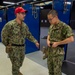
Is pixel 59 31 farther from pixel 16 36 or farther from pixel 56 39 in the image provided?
pixel 16 36

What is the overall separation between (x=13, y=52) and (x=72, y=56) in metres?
3.05

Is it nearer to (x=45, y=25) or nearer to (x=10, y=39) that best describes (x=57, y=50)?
(x=10, y=39)

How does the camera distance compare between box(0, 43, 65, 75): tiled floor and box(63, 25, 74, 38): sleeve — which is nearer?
box(63, 25, 74, 38): sleeve

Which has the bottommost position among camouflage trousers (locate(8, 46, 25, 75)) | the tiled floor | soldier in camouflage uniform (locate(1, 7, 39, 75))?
the tiled floor

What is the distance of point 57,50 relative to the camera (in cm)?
318

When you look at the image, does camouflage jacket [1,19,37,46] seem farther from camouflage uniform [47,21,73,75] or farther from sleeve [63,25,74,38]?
sleeve [63,25,74,38]

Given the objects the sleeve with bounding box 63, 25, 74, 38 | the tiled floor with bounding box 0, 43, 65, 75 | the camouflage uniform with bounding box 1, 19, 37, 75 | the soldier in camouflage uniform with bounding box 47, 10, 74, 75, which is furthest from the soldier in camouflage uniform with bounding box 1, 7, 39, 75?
the tiled floor with bounding box 0, 43, 65, 75

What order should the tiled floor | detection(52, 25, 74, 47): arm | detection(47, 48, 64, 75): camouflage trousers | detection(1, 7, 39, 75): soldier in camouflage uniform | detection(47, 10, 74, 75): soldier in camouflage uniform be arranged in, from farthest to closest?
the tiled floor, detection(1, 7, 39, 75): soldier in camouflage uniform, detection(47, 48, 64, 75): camouflage trousers, detection(47, 10, 74, 75): soldier in camouflage uniform, detection(52, 25, 74, 47): arm

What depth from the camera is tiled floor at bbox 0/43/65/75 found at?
4.63 m

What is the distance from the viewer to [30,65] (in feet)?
16.9

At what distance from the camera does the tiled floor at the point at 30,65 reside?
4629 mm

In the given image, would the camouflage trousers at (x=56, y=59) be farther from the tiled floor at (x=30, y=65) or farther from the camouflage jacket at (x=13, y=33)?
the tiled floor at (x=30, y=65)

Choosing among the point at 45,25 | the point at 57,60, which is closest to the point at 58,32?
the point at 57,60

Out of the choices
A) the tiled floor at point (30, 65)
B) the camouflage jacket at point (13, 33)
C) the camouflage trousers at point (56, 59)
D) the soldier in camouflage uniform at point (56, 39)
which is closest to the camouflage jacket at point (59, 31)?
→ the soldier in camouflage uniform at point (56, 39)
